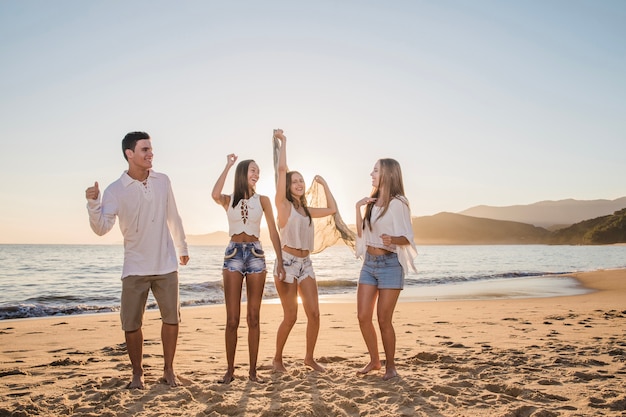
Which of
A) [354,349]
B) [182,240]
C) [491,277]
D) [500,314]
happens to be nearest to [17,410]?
[182,240]

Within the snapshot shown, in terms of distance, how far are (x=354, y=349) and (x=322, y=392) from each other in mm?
2688

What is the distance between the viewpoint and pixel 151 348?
24.3 feet

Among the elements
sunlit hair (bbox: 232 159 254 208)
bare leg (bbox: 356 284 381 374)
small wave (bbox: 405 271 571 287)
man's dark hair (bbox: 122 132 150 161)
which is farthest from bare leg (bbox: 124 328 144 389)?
small wave (bbox: 405 271 571 287)

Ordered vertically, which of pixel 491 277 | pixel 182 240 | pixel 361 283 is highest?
pixel 182 240

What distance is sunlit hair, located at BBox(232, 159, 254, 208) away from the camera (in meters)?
5.40

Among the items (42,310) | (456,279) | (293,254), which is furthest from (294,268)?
(456,279)

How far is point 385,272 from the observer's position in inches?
212

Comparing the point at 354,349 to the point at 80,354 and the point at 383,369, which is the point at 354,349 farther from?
the point at 80,354

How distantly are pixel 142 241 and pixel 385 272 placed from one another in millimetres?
2441

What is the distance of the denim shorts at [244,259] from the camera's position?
204 inches

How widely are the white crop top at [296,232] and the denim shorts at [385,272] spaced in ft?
2.48

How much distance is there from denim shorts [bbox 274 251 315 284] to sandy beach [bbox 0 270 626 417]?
103 centimetres

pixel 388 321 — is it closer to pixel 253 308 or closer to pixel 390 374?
pixel 390 374

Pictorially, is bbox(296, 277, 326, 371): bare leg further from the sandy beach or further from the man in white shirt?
the man in white shirt
